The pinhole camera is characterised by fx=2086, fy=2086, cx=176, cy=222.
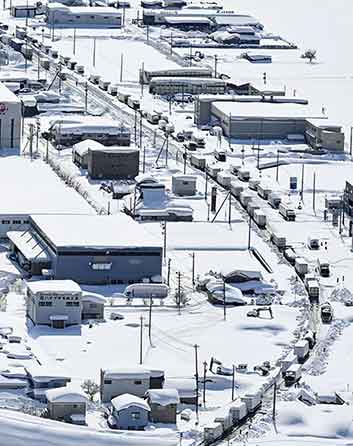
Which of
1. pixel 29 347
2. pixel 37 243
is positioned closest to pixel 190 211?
pixel 37 243

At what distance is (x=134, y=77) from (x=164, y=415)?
1494cm

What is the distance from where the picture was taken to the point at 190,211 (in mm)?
18703

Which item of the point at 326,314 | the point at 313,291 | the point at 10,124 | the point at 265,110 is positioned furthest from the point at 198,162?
the point at 326,314

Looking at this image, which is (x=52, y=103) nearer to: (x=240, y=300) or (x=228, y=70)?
(x=228, y=70)

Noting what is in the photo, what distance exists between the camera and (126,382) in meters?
13.3

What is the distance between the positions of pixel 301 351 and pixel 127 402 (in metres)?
1.89

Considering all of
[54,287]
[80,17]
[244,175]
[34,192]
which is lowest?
[80,17]

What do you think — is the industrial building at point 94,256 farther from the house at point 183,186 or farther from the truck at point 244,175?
the truck at point 244,175

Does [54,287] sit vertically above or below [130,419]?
above

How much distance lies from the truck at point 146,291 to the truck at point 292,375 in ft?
7.53

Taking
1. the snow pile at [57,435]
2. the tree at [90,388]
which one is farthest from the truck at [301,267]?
the snow pile at [57,435]

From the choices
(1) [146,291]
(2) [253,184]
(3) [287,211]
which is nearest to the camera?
(1) [146,291]

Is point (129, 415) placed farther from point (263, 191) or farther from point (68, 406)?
point (263, 191)

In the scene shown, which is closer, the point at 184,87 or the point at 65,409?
the point at 65,409
